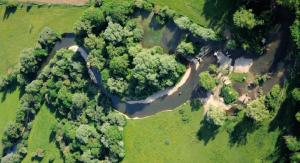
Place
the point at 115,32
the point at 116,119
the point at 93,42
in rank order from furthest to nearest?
the point at 116,119 < the point at 93,42 < the point at 115,32

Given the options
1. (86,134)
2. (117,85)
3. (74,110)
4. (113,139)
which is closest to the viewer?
(117,85)

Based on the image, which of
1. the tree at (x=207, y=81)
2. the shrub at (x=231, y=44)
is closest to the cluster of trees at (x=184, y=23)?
the shrub at (x=231, y=44)

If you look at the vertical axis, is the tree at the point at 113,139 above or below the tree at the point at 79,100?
below

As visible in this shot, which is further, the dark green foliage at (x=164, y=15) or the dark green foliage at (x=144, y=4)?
the dark green foliage at (x=144, y=4)

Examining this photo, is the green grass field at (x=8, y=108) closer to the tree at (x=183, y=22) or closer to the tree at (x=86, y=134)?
the tree at (x=86, y=134)

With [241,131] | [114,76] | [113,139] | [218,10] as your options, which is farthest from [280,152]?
[114,76]

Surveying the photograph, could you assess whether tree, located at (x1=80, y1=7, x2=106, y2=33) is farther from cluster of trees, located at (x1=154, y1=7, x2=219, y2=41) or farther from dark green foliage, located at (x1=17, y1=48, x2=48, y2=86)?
dark green foliage, located at (x1=17, y1=48, x2=48, y2=86)

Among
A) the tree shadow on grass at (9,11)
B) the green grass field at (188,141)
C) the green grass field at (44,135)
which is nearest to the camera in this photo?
the green grass field at (188,141)

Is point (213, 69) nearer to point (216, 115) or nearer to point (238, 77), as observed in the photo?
point (238, 77)
